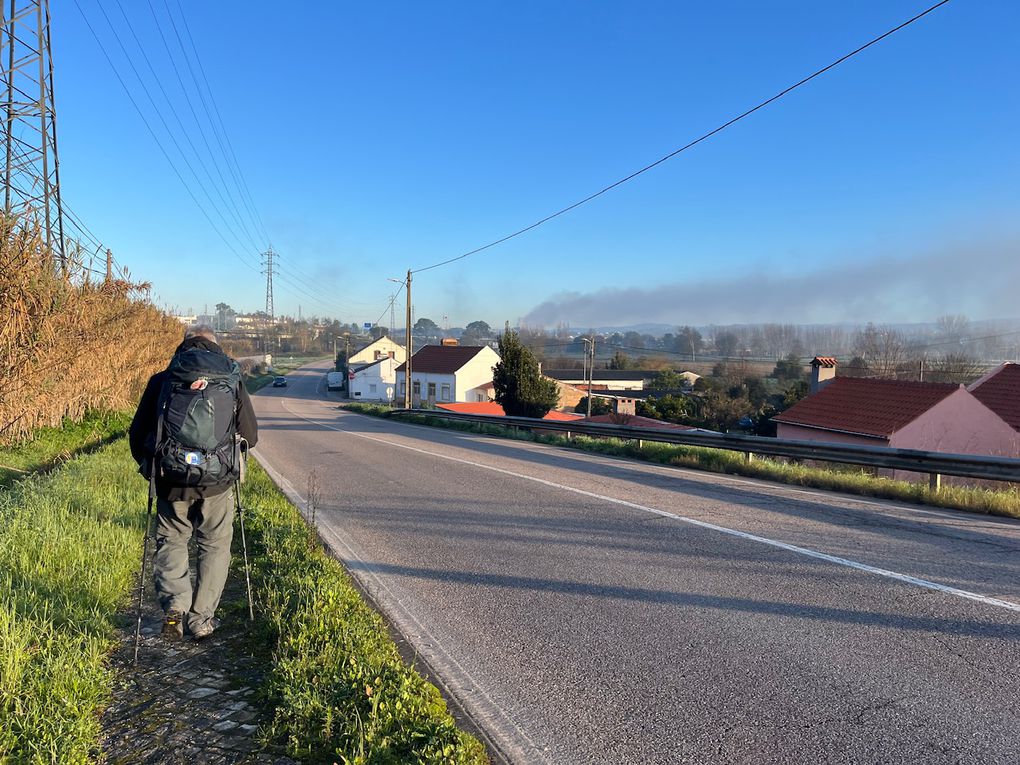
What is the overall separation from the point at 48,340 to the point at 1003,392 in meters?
30.0

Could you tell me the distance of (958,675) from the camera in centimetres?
365

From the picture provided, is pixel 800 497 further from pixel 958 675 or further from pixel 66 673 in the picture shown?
pixel 66 673

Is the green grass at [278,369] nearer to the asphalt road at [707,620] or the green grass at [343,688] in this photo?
the asphalt road at [707,620]

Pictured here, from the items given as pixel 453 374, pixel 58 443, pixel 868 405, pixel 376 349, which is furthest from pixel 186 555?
pixel 376 349

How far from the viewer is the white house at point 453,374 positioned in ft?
201

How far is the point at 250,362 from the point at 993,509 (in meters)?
86.4

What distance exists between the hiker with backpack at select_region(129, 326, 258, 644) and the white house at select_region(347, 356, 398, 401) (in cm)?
6678

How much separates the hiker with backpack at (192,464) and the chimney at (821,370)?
32.3 meters

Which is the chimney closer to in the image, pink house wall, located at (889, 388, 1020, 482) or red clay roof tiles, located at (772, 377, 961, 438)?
red clay roof tiles, located at (772, 377, 961, 438)

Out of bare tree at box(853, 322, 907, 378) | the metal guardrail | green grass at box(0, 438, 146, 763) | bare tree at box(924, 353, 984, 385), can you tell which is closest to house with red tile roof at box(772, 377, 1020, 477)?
the metal guardrail

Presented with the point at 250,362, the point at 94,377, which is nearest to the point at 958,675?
the point at 94,377

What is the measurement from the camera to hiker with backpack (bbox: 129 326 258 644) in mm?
4035

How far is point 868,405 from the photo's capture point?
77.7 ft

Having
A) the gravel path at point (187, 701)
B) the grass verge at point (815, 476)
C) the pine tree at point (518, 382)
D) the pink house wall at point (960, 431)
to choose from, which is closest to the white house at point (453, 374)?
the pine tree at point (518, 382)
